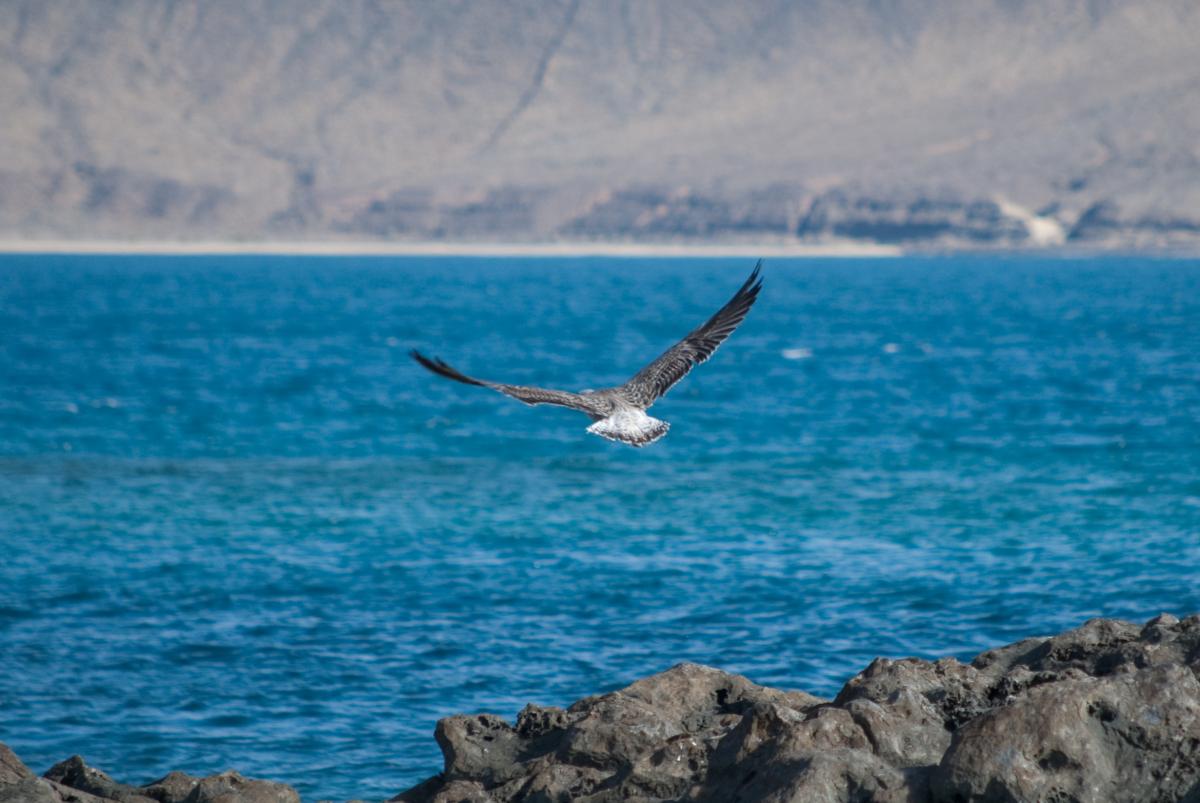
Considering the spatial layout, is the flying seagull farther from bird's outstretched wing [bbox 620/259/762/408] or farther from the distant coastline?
the distant coastline

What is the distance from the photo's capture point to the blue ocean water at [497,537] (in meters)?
15.7

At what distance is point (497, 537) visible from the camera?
75.1 feet

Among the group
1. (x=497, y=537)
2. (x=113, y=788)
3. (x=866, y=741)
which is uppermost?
(x=866, y=741)

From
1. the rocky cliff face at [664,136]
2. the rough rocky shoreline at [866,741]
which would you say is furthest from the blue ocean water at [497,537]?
the rocky cliff face at [664,136]

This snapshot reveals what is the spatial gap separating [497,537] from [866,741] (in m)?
15.1

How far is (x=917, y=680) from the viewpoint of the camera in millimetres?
9320

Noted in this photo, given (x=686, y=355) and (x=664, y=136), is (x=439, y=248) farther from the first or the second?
Result: (x=686, y=355)

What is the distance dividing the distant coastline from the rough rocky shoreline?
151861 mm

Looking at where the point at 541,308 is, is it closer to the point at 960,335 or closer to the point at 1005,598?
the point at 960,335

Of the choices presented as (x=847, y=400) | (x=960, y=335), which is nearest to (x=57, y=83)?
(x=960, y=335)

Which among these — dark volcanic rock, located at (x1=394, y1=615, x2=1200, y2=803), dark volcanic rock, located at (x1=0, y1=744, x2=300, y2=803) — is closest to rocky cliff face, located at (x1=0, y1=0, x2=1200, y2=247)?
dark volcanic rock, located at (x1=394, y1=615, x2=1200, y2=803)

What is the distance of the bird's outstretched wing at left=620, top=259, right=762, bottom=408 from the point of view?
1330 cm

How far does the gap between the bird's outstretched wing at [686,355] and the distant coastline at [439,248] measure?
148 metres

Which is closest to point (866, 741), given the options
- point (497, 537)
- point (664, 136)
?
point (497, 537)
